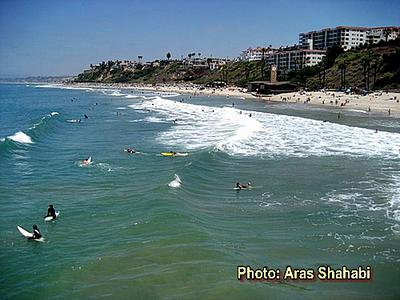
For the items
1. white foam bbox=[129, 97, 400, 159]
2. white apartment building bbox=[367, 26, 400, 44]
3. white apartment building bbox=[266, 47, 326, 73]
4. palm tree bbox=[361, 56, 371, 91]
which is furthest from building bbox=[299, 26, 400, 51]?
white foam bbox=[129, 97, 400, 159]

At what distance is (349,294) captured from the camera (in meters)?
10.9

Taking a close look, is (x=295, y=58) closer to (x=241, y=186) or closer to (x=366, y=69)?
(x=366, y=69)

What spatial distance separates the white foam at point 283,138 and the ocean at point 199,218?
302 millimetres

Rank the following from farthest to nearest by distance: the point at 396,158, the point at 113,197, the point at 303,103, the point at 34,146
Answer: the point at 303,103 < the point at 34,146 < the point at 396,158 < the point at 113,197

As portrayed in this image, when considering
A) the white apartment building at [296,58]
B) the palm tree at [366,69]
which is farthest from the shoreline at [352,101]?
the white apartment building at [296,58]

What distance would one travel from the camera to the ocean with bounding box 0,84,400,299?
11.6 metres

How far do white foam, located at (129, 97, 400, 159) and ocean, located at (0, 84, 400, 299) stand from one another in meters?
0.30

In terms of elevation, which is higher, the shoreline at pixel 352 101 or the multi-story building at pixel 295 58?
the multi-story building at pixel 295 58

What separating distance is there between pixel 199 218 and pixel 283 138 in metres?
21.1

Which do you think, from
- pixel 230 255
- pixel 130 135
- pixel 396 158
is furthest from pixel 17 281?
pixel 130 135

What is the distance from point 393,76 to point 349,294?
78.5 meters

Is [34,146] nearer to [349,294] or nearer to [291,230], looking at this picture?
[291,230]

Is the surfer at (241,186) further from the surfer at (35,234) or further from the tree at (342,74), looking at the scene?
the tree at (342,74)

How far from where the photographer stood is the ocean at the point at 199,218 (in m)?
11.6
